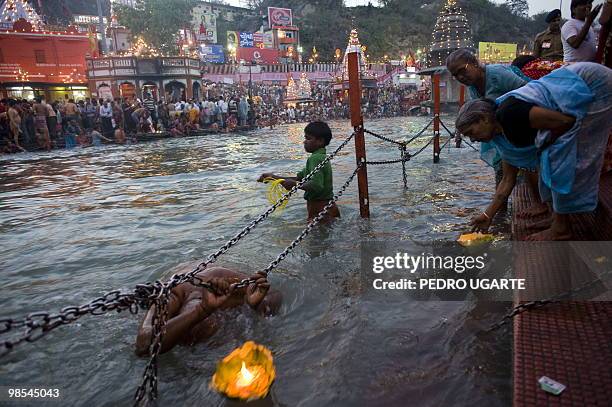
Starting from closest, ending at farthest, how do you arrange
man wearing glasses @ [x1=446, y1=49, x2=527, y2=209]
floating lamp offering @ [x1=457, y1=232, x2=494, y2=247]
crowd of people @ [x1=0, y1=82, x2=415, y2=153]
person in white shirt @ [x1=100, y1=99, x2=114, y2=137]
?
1. floating lamp offering @ [x1=457, y1=232, x2=494, y2=247]
2. man wearing glasses @ [x1=446, y1=49, x2=527, y2=209]
3. crowd of people @ [x1=0, y1=82, x2=415, y2=153]
4. person in white shirt @ [x1=100, y1=99, x2=114, y2=137]

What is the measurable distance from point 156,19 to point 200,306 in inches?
1830

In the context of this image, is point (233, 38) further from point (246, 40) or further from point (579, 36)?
point (579, 36)

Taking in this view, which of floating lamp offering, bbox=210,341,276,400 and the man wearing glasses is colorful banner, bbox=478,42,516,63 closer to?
the man wearing glasses

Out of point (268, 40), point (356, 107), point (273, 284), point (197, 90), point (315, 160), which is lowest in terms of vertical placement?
point (273, 284)

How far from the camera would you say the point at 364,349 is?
272cm

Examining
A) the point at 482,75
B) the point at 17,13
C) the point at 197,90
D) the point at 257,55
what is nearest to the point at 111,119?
the point at 197,90

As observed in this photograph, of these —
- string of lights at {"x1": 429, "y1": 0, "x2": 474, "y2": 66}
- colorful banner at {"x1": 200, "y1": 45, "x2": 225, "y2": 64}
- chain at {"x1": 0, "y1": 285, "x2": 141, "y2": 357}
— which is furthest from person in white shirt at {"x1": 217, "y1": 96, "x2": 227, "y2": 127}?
colorful banner at {"x1": 200, "y1": 45, "x2": 225, "y2": 64}

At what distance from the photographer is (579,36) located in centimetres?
491

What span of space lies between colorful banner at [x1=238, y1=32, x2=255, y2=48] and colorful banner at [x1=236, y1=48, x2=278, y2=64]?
33.3 ft

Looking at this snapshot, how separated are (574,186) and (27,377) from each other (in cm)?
394

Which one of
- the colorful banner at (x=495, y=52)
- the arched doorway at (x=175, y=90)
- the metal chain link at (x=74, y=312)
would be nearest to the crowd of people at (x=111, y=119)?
the arched doorway at (x=175, y=90)

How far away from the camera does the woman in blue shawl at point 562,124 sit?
275cm

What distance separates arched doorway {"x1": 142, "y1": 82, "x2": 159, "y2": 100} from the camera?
35.5 m

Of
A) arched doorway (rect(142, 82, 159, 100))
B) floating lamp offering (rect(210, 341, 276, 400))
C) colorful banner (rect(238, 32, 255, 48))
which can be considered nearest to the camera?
floating lamp offering (rect(210, 341, 276, 400))
